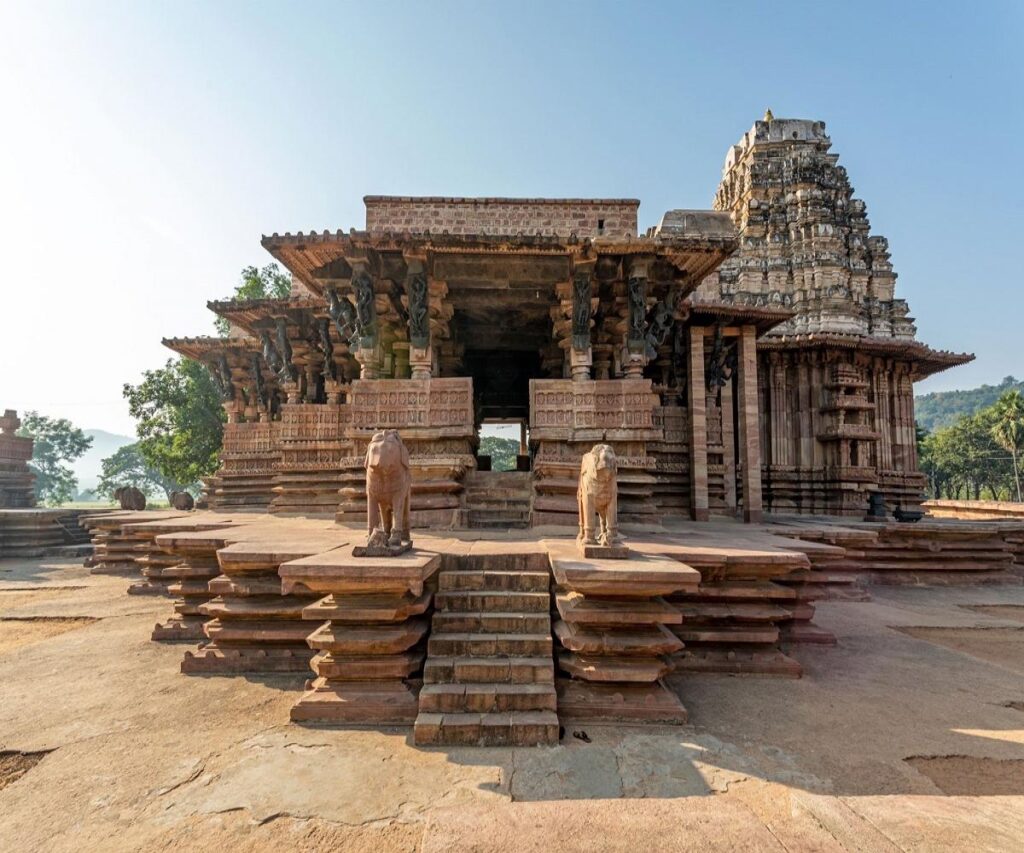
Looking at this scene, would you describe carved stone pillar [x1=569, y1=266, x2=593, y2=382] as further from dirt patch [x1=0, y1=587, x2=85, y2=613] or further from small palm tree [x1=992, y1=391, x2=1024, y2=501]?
small palm tree [x1=992, y1=391, x2=1024, y2=501]

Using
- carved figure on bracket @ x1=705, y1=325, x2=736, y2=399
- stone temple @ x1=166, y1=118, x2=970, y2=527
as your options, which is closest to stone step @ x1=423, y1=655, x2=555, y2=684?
stone temple @ x1=166, y1=118, x2=970, y2=527

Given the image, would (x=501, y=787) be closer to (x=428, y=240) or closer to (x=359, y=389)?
(x=359, y=389)

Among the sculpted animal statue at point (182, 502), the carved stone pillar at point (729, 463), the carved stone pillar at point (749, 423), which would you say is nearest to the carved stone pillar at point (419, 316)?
the carved stone pillar at point (749, 423)

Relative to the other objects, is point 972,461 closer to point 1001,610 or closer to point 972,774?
point 1001,610

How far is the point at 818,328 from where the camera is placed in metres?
19.4

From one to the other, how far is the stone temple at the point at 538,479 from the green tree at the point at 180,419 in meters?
9.95

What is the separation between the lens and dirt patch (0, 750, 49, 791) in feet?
11.1

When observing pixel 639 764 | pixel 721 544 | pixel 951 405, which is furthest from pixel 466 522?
pixel 951 405

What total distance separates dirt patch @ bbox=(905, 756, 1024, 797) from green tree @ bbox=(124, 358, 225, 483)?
1058 inches

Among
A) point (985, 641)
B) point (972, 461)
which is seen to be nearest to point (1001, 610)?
point (985, 641)

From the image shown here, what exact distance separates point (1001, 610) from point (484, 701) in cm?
976

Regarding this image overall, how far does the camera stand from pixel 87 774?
3.33m

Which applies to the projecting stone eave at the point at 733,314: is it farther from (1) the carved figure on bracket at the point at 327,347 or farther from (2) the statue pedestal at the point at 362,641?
(2) the statue pedestal at the point at 362,641

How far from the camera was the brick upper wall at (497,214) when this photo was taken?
38.8ft
